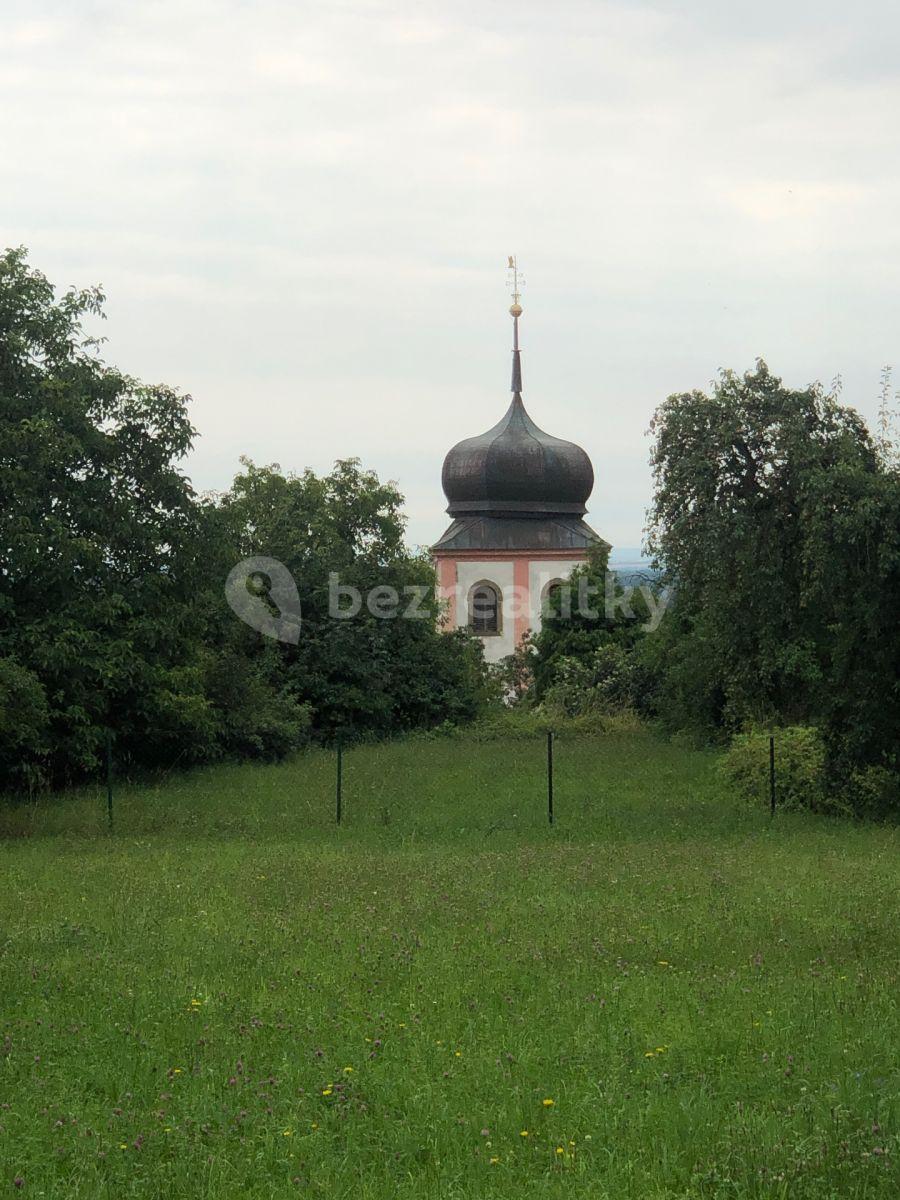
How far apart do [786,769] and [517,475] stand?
48195mm

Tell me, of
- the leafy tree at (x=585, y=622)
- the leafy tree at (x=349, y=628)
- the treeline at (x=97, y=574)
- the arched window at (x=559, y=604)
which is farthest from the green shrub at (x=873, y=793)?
the arched window at (x=559, y=604)

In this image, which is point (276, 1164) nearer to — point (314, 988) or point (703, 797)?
point (314, 988)

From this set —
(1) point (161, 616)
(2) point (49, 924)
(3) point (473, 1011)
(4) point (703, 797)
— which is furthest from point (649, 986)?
(1) point (161, 616)

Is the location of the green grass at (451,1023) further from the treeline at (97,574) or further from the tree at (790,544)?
the treeline at (97,574)

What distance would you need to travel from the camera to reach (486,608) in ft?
220

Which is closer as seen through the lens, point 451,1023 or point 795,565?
point 451,1023

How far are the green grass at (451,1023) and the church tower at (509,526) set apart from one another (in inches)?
1968

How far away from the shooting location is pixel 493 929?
1070 cm

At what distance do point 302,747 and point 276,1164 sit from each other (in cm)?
2703

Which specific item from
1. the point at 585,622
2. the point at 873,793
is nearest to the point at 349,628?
the point at 585,622

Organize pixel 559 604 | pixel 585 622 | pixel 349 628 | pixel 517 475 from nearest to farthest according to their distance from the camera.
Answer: pixel 349 628
pixel 585 622
pixel 559 604
pixel 517 475

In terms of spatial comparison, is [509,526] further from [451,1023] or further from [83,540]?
[451,1023]

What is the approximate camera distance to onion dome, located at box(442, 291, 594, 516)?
68875mm

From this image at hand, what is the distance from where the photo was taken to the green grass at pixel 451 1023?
5965 mm
